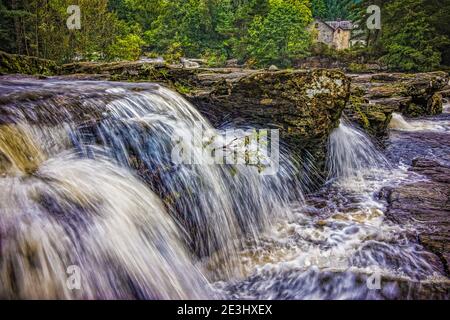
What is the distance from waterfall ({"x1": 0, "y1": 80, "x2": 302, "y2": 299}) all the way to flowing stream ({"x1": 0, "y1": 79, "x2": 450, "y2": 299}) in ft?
0.04

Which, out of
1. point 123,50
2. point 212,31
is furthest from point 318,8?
point 123,50

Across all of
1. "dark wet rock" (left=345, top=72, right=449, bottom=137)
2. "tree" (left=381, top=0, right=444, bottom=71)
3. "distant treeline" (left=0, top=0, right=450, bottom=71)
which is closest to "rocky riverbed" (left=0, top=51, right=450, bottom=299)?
"dark wet rock" (left=345, top=72, right=449, bottom=137)

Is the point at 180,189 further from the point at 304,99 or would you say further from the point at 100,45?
the point at 100,45

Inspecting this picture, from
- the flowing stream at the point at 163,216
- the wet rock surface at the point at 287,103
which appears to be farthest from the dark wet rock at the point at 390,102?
the flowing stream at the point at 163,216

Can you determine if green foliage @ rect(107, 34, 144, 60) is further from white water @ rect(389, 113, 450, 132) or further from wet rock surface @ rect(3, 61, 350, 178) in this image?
wet rock surface @ rect(3, 61, 350, 178)

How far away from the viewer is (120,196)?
3.27 meters

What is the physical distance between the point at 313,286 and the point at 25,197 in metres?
2.75

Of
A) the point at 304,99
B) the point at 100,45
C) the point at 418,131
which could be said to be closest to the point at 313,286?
the point at 304,99

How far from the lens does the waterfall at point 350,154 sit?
6238 mm

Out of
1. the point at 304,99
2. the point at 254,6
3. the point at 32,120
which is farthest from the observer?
the point at 254,6

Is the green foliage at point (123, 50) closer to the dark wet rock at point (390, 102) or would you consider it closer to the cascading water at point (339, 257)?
the dark wet rock at point (390, 102)

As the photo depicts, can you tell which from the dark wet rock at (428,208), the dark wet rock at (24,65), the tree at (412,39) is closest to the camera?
the dark wet rock at (428,208)

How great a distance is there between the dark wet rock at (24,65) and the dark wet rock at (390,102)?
7.78 metres

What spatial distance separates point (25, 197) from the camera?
2686 millimetres
